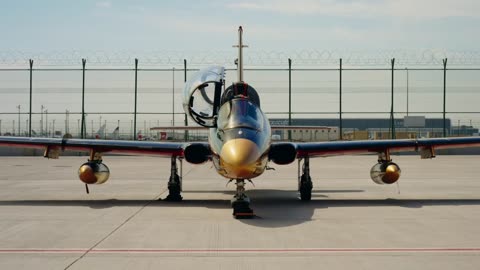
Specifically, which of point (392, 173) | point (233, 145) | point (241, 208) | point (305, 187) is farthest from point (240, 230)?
point (392, 173)

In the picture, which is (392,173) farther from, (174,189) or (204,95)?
(174,189)

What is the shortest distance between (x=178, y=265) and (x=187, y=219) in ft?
15.2

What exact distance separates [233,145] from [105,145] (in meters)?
5.77

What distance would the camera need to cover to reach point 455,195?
59.6 ft

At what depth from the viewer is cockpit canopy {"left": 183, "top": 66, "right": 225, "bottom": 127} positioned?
50.8 ft

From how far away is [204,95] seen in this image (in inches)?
618

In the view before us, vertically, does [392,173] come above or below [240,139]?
below

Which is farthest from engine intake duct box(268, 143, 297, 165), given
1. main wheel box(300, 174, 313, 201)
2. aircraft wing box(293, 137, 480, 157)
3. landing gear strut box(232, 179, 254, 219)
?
landing gear strut box(232, 179, 254, 219)

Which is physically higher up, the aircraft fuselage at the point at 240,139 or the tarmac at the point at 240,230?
the aircraft fuselage at the point at 240,139

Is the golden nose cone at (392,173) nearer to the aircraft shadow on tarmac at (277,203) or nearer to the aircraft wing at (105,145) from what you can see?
the aircraft shadow on tarmac at (277,203)

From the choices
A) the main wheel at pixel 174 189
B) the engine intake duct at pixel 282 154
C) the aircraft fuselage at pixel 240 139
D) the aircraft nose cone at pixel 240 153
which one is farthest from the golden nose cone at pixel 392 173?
the main wheel at pixel 174 189

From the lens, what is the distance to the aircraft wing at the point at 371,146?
1642 centimetres

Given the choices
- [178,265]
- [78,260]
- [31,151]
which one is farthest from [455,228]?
[31,151]

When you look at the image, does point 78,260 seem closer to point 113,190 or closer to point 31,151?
point 113,190
